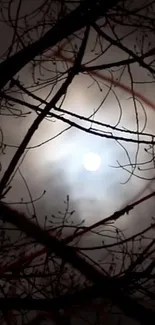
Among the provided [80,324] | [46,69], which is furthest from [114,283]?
[46,69]

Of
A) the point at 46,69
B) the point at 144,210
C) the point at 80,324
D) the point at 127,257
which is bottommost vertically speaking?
the point at 80,324

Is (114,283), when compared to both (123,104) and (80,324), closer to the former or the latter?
(80,324)

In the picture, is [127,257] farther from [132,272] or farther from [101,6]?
[101,6]

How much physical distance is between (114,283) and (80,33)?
474 millimetres

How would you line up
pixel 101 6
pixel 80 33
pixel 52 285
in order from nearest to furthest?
pixel 101 6 → pixel 52 285 → pixel 80 33

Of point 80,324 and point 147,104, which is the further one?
point 147,104

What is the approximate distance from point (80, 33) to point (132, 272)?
46cm

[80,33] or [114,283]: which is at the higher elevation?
[80,33]

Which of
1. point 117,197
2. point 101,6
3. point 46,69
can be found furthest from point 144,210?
point 101,6

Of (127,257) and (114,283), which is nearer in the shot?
(114,283)

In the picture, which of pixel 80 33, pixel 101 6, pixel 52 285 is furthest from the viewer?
pixel 80 33

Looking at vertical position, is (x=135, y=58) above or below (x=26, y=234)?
above

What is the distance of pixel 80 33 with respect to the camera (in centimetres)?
100

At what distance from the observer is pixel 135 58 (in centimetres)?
81
